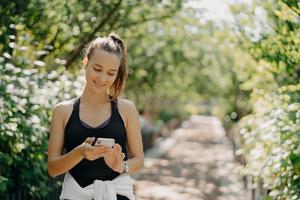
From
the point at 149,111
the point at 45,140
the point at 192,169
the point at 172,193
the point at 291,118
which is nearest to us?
the point at 291,118

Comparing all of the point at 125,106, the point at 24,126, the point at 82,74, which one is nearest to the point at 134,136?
the point at 125,106

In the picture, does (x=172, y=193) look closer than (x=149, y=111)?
Yes

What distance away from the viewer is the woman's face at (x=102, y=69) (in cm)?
260

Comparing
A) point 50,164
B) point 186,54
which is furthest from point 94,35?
point 186,54

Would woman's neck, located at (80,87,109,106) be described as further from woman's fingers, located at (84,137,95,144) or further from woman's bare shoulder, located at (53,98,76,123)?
woman's fingers, located at (84,137,95,144)

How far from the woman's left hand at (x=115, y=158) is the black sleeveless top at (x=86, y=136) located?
79 millimetres

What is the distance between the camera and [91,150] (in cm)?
236

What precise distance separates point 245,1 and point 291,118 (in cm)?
245

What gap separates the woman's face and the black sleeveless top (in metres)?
0.18

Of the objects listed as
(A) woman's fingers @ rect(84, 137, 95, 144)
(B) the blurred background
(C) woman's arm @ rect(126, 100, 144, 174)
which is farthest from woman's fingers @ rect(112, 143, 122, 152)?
(B) the blurred background

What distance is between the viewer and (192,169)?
14.2 meters

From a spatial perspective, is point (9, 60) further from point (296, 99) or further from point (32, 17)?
point (296, 99)

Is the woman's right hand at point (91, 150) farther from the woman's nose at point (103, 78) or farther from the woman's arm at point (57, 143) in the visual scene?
the woman's nose at point (103, 78)

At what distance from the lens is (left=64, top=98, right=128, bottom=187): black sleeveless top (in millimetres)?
2582
